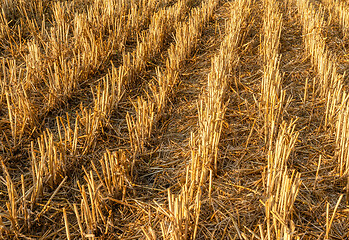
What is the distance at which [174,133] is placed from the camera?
2.89m

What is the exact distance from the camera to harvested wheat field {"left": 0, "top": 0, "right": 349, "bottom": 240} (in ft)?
6.52

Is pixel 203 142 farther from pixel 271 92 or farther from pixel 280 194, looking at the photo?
pixel 271 92

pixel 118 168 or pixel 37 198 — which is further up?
pixel 118 168

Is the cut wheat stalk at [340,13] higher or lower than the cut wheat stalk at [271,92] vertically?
higher

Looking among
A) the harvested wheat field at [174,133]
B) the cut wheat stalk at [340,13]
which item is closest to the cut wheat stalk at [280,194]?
the harvested wheat field at [174,133]

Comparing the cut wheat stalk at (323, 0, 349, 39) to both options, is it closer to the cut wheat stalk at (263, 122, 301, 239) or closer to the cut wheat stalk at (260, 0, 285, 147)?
the cut wheat stalk at (260, 0, 285, 147)

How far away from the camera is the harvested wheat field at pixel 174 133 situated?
1988 mm

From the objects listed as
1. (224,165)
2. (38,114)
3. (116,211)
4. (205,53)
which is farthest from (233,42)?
(116,211)

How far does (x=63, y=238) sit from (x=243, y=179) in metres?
1.23

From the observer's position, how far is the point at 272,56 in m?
→ 3.69

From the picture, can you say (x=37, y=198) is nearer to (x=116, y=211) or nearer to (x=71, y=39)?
(x=116, y=211)

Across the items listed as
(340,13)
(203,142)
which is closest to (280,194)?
(203,142)

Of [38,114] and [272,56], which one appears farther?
[272,56]

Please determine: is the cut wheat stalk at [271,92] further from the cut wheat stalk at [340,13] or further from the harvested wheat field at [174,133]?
the cut wheat stalk at [340,13]
